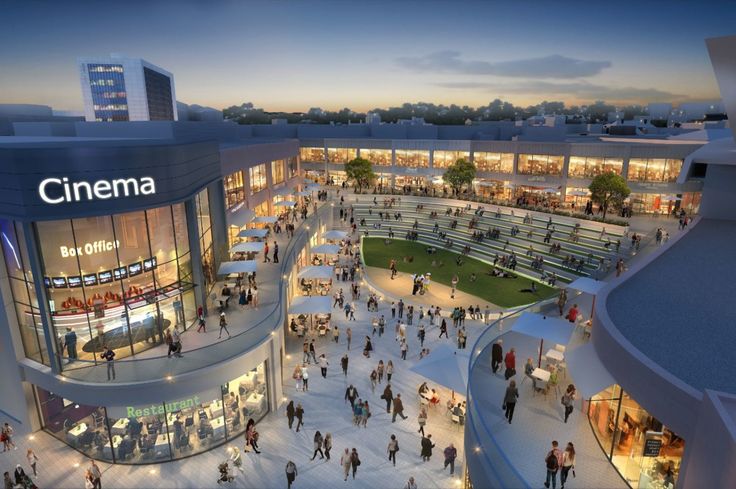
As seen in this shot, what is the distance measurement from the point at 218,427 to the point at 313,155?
166ft

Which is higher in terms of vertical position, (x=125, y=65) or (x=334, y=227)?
(x=125, y=65)

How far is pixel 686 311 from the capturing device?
11.0 m

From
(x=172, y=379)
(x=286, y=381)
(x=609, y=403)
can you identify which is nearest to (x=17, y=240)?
(x=172, y=379)

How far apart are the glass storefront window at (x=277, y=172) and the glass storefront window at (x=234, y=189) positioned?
850 cm

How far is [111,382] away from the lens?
13.6 meters

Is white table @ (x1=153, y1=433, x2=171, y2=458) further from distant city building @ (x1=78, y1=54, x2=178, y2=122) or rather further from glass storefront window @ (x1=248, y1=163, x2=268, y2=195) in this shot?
distant city building @ (x1=78, y1=54, x2=178, y2=122)

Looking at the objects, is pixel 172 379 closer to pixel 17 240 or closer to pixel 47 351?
pixel 47 351

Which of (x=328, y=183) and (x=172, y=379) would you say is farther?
(x=328, y=183)

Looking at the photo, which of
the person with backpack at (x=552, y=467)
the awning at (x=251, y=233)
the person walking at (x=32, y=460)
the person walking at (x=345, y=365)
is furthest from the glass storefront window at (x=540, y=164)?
the person walking at (x=32, y=460)

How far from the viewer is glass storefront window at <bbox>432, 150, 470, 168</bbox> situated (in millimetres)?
53859

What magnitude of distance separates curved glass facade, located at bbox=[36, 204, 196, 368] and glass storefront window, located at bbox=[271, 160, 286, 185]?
71.8ft

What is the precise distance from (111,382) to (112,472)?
3014 millimetres

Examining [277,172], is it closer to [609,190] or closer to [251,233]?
[251,233]

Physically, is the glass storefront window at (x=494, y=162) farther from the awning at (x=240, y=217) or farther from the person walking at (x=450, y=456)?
the person walking at (x=450, y=456)
